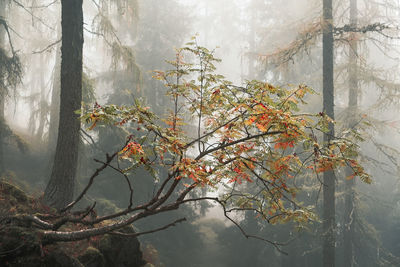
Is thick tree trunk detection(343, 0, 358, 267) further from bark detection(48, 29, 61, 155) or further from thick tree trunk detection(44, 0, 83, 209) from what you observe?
bark detection(48, 29, 61, 155)

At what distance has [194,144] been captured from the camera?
10203 millimetres

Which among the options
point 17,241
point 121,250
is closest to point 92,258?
point 121,250

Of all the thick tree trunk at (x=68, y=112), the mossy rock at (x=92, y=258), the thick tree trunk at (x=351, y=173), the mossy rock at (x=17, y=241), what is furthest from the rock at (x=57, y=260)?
the thick tree trunk at (x=351, y=173)

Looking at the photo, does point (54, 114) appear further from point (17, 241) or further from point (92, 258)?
point (17, 241)

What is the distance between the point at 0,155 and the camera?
10969mm

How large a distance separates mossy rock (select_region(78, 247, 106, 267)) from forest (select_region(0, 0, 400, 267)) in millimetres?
23

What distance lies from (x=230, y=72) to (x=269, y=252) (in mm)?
28188

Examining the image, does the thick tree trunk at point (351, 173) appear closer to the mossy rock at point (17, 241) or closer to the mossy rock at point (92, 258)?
the mossy rock at point (92, 258)

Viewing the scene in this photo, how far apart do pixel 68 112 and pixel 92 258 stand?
3023 mm

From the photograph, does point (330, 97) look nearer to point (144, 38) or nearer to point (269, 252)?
point (269, 252)

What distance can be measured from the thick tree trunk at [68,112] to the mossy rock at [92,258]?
1.67 metres

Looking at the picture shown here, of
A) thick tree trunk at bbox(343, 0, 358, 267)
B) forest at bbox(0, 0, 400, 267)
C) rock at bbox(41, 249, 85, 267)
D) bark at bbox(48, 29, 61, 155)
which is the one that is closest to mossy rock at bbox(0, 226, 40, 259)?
forest at bbox(0, 0, 400, 267)

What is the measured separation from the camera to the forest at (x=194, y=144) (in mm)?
2938

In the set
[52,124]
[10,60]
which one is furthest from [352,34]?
[52,124]
